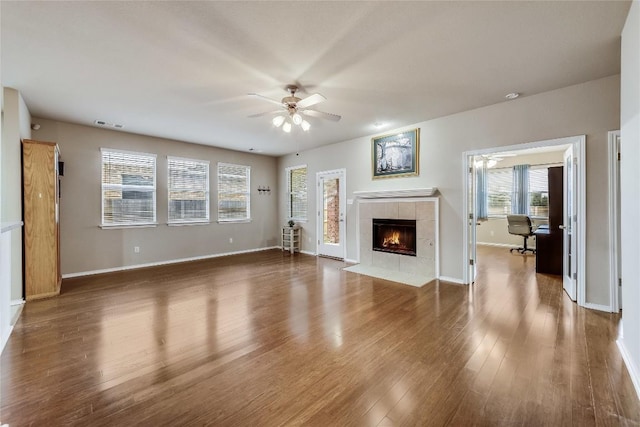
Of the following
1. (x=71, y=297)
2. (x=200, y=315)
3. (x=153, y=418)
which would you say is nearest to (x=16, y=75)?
(x=71, y=297)

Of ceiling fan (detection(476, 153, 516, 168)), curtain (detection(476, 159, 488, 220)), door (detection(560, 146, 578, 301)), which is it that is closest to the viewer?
door (detection(560, 146, 578, 301))

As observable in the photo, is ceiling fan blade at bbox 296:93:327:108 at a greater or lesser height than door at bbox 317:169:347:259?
greater

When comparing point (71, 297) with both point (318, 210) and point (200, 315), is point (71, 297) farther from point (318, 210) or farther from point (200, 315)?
point (318, 210)

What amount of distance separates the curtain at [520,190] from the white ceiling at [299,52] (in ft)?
16.7

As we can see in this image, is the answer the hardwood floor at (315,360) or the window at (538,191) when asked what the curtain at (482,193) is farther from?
the hardwood floor at (315,360)

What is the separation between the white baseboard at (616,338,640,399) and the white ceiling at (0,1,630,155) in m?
2.71

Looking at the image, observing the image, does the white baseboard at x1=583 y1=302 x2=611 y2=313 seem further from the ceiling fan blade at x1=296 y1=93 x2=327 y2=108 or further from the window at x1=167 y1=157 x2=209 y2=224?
the window at x1=167 y1=157 x2=209 y2=224

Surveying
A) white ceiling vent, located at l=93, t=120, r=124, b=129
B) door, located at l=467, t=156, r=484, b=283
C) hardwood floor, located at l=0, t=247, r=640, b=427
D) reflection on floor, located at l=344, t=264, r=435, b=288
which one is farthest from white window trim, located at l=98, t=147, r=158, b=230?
door, located at l=467, t=156, r=484, b=283

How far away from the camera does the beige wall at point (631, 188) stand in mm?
1979

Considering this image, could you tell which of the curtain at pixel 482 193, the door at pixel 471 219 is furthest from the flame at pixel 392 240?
the curtain at pixel 482 193

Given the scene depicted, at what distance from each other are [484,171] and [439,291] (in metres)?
6.10

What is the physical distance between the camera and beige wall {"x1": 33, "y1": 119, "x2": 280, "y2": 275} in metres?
4.89

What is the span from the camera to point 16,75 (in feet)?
10.1

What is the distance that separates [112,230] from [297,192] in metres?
4.25
